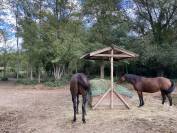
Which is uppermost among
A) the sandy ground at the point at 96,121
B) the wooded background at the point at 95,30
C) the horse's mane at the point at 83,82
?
the wooded background at the point at 95,30

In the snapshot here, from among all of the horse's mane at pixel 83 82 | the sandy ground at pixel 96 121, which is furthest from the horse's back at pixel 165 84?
the horse's mane at pixel 83 82

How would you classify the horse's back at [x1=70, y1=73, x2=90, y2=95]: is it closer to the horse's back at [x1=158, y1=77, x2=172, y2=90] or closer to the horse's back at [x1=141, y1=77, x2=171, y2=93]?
the horse's back at [x1=141, y1=77, x2=171, y2=93]

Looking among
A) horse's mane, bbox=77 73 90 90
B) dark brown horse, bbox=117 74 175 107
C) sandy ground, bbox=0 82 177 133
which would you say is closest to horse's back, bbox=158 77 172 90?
dark brown horse, bbox=117 74 175 107

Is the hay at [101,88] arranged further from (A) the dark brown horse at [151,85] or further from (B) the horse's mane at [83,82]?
(B) the horse's mane at [83,82]

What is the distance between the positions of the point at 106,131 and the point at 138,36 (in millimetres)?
19218

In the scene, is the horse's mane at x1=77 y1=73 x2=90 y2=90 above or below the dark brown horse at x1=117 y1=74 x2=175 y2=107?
above

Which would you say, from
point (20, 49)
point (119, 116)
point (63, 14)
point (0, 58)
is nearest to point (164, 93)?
point (119, 116)

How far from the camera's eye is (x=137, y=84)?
1083 cm

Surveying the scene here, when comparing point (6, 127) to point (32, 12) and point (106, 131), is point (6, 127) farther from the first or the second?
point (32, 12)

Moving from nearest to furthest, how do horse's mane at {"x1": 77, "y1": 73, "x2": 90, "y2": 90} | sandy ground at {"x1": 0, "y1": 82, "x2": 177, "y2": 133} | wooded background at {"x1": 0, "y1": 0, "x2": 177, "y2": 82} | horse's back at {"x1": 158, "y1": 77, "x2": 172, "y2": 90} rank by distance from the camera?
1. sandy ground at {"x1": 0, "y1": 82, "x2": 177, "y2": 133}
2. horse's mane at {"x1": 77, "y1": 73, "x2": 90, "y2": 90}
3. horse's back at {"x1": 158, "y1": 77, "x2": 172, "y2": 90}
4. wooded background at {"x1": 0, "y1": 0, "x2": 177, "y2": 82}

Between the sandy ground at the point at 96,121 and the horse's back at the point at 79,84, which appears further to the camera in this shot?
the horse's back at the point at 79,84

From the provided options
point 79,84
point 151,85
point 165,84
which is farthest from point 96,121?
point 165,84

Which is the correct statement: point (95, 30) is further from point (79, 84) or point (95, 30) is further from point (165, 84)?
point (79, 84)

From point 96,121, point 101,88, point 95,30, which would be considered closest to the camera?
point 96,121
